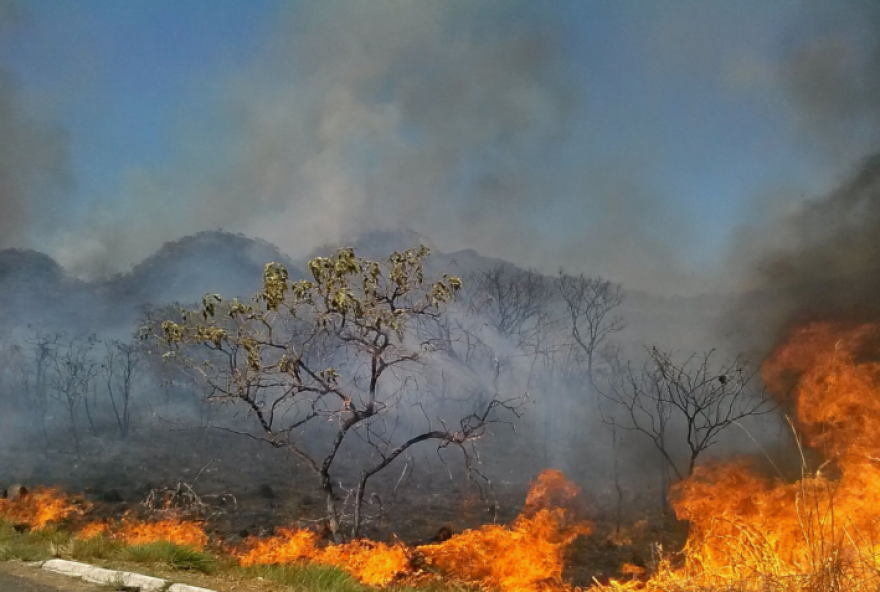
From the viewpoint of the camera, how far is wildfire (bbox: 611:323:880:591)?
4871mm

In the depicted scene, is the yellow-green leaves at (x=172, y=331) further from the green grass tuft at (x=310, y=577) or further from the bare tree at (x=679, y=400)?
the bare tree at (x=679, y=400)

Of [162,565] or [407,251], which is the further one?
[407,251]

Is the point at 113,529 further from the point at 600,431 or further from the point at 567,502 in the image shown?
the point at 600,431

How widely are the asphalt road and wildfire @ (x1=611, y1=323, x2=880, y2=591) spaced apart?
6.50 metres

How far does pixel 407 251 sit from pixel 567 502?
9663 millimetres

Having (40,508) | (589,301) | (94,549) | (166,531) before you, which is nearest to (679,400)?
(589,301)

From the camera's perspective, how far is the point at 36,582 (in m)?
6.86

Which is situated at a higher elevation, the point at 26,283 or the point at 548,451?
the point at 26,283

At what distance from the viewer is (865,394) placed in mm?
12109

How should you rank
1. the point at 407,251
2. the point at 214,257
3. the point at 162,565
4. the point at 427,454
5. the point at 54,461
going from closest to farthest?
1. the point at 162,565
2. the point at 407,251
3. the point at 54,461
4. the point at 427,454
5. the point at 214,257

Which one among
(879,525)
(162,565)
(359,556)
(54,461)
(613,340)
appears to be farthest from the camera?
(613,340)

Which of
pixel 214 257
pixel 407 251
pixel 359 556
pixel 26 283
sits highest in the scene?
pixel 214 257

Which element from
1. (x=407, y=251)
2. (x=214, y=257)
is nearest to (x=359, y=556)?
(x=407, y=251)

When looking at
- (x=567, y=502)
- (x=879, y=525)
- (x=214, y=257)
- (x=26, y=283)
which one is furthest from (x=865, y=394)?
(x=26, y=283)
